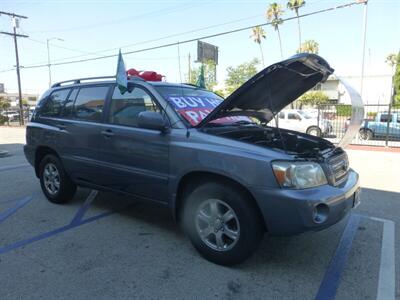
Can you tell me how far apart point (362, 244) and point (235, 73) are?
2686 inches

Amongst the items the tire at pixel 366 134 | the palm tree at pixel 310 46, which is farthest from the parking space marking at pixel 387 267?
the palm tree at pixel 310 46

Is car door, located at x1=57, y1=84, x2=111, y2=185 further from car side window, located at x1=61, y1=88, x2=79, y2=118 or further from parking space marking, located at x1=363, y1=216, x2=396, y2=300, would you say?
parking space marking, located at x1=363, y1=216, x2=396, y2=300

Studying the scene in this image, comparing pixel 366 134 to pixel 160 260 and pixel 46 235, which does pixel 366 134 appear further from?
pixel 46 235

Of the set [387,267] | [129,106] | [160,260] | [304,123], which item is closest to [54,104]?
[129,106]

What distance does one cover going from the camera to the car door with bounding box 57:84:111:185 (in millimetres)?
4625

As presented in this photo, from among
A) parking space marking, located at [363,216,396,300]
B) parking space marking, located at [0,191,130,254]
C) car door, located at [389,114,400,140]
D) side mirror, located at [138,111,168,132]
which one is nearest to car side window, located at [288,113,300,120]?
car door, located at [389,114,400,140]

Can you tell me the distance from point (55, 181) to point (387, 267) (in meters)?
4.48

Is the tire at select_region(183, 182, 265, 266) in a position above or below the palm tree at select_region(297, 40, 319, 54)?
below

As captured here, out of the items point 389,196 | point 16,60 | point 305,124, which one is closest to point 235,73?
point 16,60

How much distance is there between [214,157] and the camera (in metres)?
→ 3.38

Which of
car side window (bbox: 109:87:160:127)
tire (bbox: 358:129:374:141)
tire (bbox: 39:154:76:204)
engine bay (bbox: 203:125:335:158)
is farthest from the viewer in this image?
tire (bbox: 358:129:374:141)

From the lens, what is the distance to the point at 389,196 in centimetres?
629

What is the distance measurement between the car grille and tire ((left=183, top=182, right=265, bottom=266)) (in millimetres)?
806

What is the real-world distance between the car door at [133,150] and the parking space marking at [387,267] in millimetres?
2202
